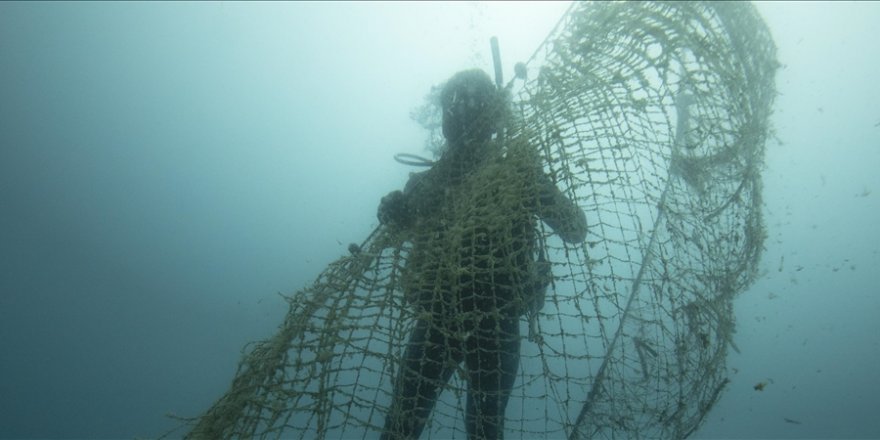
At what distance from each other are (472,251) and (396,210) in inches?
25.0

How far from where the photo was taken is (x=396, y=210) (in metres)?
2.18

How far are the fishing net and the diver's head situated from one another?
0.15 m

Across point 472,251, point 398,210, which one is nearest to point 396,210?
point 398,210

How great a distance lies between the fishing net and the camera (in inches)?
63.4

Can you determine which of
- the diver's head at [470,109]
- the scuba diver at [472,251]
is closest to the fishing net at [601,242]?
the scuba diver at [472,251]

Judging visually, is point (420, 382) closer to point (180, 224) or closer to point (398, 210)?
point (398, 210)

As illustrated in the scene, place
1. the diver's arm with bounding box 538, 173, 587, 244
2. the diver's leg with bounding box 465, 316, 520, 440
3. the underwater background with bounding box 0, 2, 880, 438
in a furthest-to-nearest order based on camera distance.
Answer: the underwater background with bounding box 0, 2, 880, 438 < the diver's leg with bounding box 465, 316, 520, 440 < the diver's arm with bounding box 538, 173, 587, 244

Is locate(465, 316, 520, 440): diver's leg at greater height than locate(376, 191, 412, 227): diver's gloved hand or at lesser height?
lesser

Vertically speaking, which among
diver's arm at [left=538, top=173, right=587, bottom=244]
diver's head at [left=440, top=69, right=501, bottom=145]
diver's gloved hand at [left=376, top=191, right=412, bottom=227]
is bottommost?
diver's arm at [left=538, top=173, right=587, bottom=244]

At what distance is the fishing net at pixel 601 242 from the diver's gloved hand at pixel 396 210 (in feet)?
0.33

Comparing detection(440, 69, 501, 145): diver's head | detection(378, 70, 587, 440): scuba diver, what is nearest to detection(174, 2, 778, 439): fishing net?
detection(378, 70, 587, 440): scuba diver

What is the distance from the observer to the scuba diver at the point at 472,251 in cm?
170

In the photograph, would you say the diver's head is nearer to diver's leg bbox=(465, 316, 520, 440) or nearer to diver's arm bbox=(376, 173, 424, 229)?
diver's arm bbox=(376, 173, 424, 229)

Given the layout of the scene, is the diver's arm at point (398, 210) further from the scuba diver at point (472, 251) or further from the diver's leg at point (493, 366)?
the diver's leg at point (493, 366)
